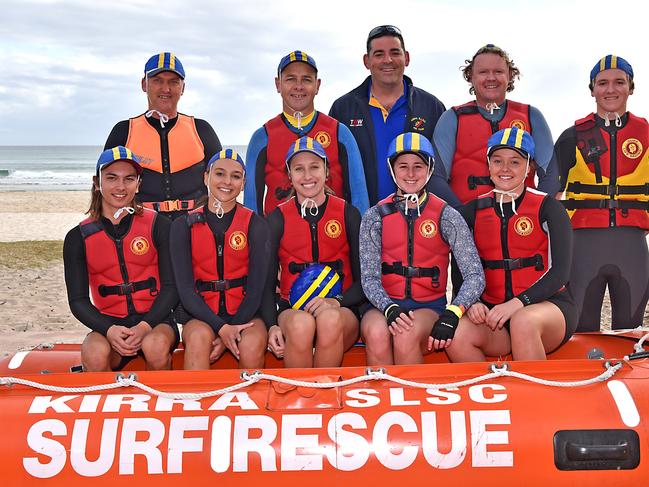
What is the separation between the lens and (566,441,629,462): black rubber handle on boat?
2.82 metres

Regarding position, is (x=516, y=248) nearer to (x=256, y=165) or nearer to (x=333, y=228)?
(x=333, y=228)

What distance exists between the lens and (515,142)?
359 centimetres

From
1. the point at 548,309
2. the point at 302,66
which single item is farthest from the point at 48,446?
the point at 302,66

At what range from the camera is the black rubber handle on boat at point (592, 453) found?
2.82 metres

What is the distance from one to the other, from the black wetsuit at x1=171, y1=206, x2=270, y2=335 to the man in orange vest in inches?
29.2

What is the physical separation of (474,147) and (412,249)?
1.03 metres

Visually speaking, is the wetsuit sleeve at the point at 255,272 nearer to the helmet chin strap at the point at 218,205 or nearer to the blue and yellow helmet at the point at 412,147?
the helmet chin strap at the point at 218,205

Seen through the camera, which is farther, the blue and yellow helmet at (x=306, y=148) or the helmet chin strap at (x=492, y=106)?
the helmet chin strap at (x=492, y=106)

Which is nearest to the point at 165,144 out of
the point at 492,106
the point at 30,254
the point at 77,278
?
the point at 77,278

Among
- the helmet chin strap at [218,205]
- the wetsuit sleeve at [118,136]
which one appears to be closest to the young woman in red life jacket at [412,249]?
the helmet chin strap at [218,205]

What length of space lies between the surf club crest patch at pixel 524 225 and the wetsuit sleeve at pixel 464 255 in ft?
0.79

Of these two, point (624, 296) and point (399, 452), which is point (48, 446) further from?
point (624, 296)

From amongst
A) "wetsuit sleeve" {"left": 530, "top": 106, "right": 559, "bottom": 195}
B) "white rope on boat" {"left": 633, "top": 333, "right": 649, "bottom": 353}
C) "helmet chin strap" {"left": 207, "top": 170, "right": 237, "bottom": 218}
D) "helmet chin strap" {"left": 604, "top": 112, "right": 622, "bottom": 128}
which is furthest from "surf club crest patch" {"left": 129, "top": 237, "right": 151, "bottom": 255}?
"helmet chin strap" {"left": 604, "top": 112, "right": 622, "bottom": 128}

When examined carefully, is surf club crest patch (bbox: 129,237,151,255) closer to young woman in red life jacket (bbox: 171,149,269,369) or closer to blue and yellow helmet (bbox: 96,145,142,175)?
young woman in red life jacket (bbox: 171,149,269,369)
